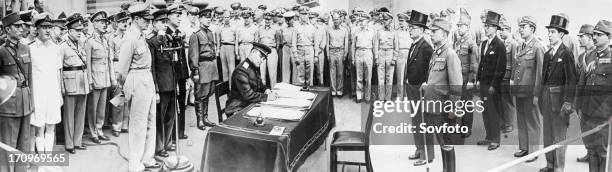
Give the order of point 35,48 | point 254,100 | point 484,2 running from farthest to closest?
point 484,2 → point 254,100 → point 35,48

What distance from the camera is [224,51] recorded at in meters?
3.98

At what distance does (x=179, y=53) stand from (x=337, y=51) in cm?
232

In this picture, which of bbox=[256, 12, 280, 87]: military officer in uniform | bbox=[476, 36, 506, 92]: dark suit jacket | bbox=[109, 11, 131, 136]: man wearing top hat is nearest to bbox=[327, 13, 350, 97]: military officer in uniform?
bbox=[256, 12, 280, 87]: military officer in uniform

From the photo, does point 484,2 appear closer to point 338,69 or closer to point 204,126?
point 338,69

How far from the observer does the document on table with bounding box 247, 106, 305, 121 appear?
296 centimetres

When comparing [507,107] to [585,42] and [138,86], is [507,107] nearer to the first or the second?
[585,42]

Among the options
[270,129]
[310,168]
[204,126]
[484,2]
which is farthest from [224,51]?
[484,2]

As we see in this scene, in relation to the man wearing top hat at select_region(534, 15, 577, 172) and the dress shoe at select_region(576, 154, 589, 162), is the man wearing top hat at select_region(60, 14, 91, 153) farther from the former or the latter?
the dress shoe at select_region(576, 154, 589, 162)

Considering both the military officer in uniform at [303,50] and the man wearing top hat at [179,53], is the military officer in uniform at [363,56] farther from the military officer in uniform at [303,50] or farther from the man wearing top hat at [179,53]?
the man wearing top hat at [179,53]

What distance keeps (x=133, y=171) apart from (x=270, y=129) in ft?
3.03

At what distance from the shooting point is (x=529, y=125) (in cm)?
404

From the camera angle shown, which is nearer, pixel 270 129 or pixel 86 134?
pixel 270 129

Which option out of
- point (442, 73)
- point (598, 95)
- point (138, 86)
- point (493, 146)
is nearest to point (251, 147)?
point (138, 86)

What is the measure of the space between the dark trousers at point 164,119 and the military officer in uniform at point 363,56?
2265mm
